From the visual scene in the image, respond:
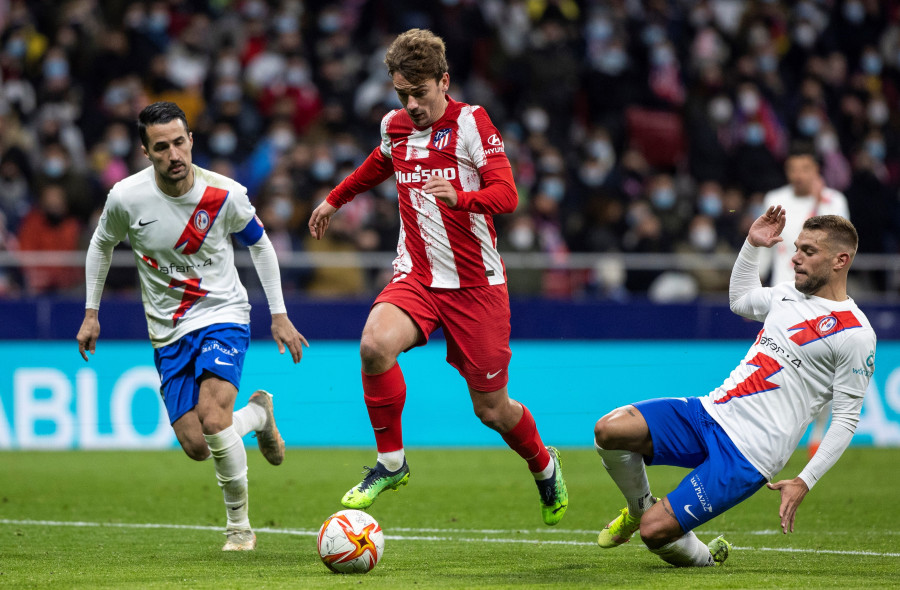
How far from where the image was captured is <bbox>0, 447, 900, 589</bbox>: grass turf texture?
5949mm

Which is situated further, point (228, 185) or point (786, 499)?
point (228, 185)

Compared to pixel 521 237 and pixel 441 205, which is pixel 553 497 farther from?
pixel 521 237

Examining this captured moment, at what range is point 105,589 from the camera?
5441mm

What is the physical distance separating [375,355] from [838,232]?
7.96 feet

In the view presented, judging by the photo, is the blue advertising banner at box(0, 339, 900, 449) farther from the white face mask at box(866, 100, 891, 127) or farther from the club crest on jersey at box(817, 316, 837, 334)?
the club crest on jersey at box(817, 316, 837, 334)

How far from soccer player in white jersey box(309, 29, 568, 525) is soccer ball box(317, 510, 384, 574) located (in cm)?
33

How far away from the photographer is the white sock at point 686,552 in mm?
6293

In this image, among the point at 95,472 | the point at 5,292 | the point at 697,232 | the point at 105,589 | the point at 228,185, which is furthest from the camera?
→ the point at 697,232

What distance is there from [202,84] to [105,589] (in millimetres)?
11818

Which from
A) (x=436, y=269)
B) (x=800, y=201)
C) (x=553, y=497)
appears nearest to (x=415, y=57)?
(x=436, y=269)

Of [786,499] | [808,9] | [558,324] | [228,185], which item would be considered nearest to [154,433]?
[558,324]

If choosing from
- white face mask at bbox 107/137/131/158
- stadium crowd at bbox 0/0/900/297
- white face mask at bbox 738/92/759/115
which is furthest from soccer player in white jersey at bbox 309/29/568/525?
white face mask at bbox 738/92/759/115

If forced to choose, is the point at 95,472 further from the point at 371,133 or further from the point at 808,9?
the point at 808,9

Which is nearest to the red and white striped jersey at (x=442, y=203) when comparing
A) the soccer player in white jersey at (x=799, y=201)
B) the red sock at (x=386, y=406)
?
the red sock at (x=386, y=406)
